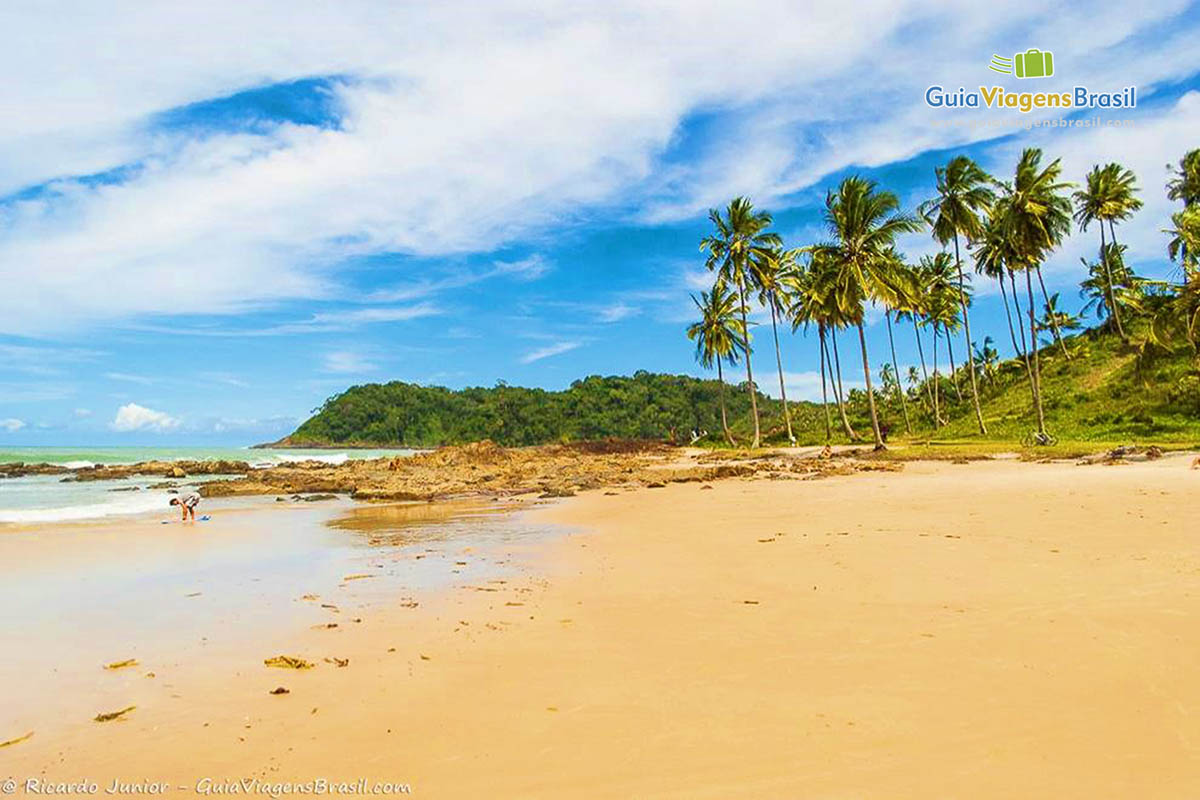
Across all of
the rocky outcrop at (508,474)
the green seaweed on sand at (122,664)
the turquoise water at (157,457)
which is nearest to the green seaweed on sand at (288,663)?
the green seaweed on sand at (122,664)

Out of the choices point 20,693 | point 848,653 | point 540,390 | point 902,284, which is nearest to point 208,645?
point 20,693

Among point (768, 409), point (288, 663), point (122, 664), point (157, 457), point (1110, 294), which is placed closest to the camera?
point (288, 663)

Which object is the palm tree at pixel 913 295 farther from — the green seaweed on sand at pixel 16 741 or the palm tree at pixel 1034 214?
the green seaweed on sand at pixel 16 741

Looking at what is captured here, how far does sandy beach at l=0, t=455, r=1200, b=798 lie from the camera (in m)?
3.29

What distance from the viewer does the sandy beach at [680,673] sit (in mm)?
3295

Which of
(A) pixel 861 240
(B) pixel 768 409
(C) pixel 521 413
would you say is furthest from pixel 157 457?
(B) pixel 768 409

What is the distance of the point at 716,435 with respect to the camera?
52.5m

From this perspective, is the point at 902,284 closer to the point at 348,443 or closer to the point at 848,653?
the point at 848,653

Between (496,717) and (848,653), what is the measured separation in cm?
260

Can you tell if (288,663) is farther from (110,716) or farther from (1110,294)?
(1110,294)

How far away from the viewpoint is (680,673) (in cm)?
463

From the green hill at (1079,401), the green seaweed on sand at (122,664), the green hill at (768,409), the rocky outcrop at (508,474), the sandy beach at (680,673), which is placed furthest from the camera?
the green hill at (768,409)

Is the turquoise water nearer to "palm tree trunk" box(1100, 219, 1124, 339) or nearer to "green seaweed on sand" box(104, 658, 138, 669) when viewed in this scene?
"green seaweed on sand" box(104, 658, 138, 669)

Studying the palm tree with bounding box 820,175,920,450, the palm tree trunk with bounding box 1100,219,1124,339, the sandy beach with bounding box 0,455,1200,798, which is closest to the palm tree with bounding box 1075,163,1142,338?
the palm tree trunk with bounding box 1100,219,1124,339
